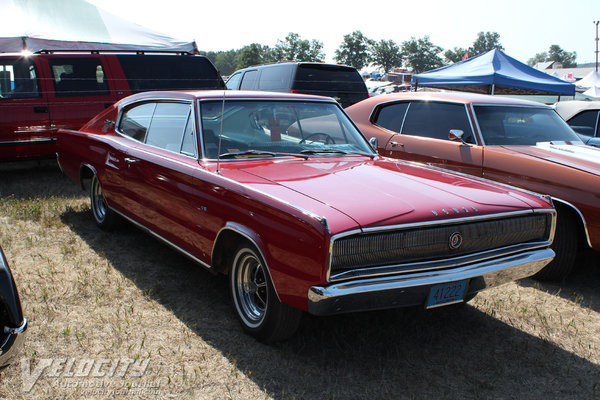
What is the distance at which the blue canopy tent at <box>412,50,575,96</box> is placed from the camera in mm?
12461

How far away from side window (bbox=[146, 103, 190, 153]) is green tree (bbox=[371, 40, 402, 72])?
9790 cm

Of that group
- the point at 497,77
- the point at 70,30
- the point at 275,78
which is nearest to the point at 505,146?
the point at 275,78

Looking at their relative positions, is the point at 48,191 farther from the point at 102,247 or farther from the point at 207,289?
the point at 207,289

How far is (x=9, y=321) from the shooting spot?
2.29 m

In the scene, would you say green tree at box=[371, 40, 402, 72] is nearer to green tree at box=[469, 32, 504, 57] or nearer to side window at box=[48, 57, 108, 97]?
green tree at box=[469, 32, 504, 57]

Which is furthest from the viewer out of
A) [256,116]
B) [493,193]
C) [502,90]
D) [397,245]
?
[502,90]

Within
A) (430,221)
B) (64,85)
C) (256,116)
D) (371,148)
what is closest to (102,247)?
(256,116)

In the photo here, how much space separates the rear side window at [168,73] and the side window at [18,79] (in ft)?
4.22

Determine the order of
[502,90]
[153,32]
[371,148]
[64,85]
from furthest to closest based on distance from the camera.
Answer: [502,90], [153,32], [64,85], [371,148]

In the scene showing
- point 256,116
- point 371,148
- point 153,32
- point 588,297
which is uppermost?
point 153,32

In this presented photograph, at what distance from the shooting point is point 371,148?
14.2ft

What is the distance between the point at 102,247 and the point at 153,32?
762 centimetres

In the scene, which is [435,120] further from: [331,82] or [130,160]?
[331,82]

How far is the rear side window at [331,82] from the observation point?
954 cm
